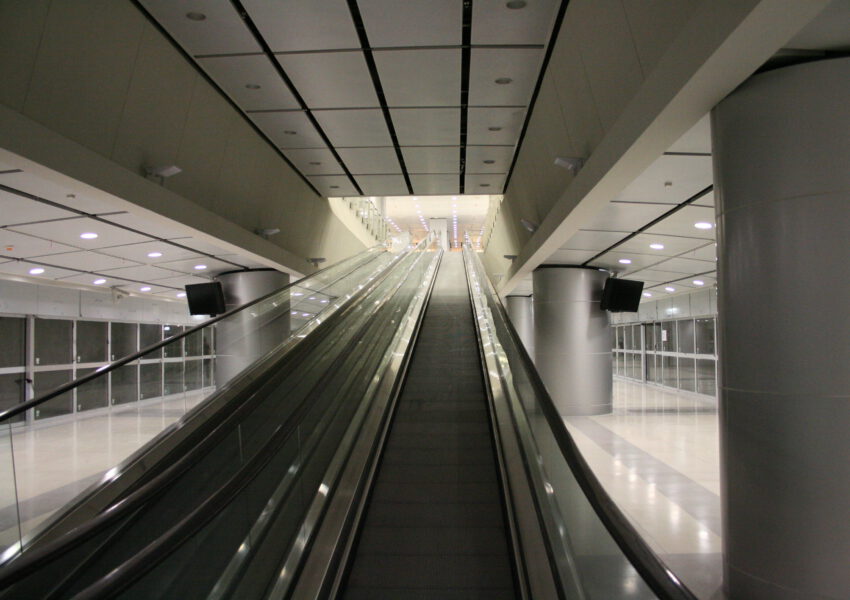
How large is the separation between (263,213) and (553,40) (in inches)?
264

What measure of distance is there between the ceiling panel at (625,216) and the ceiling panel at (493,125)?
2202mm

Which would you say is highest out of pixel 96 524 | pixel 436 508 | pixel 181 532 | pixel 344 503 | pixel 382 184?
pixel 382 184

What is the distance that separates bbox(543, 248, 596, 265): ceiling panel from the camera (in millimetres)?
13281

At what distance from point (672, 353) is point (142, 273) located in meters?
18.1

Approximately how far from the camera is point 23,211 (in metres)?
8.56

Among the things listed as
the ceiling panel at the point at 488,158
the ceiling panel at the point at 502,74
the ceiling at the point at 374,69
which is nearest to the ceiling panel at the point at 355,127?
the ceiling at the point at 374,69

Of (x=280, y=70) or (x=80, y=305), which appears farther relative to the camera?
(x=80, y=305)

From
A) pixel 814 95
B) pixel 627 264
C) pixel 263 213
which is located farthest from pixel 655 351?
pixel 814 95

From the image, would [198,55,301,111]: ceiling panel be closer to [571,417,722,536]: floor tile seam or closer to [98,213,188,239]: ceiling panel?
[98,213,188,239]: ceiling panel

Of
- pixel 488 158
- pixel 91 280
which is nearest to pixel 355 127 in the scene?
pixel 488 158

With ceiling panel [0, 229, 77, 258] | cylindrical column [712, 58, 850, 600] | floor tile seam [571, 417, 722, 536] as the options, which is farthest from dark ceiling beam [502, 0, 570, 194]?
ceiling panel [0, 229, 77, 258]

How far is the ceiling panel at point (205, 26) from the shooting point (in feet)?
22.5

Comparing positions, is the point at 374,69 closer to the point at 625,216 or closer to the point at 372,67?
the point at 372,67

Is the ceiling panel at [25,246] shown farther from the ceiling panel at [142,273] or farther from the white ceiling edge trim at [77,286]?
the white ceiling edge trim at [77,286]
